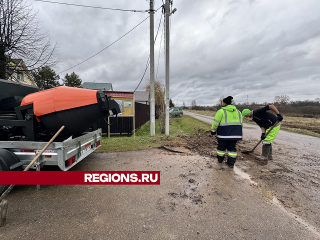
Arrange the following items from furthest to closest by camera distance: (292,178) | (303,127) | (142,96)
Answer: (142,96)
(303,127)
(292,178)

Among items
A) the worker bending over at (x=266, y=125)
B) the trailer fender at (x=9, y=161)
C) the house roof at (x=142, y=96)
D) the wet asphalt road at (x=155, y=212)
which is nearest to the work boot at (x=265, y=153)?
the worker bending over at (x=266, y=125)

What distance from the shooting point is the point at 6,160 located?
2.58m

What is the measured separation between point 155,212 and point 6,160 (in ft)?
8.32

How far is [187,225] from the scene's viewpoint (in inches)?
81.9

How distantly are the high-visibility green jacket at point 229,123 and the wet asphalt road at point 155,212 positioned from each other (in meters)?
0.98

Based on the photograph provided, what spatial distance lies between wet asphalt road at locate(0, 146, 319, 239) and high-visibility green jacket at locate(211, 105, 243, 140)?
3.21ft

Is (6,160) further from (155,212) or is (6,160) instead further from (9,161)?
(155,212)

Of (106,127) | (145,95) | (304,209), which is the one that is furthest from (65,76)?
(304,209)

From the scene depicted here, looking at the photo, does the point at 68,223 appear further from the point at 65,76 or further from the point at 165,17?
the point at 65,76

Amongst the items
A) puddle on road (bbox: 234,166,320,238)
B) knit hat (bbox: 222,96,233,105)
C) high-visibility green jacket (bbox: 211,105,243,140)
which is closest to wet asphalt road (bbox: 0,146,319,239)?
puddle on road (bbox: 234,166,320,238)

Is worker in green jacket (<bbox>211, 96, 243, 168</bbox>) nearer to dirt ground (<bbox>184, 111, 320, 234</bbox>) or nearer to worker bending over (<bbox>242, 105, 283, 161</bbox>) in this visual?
dirt ground (<bbox>184, 111, 320, 234</bbox>)

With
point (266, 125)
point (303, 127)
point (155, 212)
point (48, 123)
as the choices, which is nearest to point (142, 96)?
point (303, 127)

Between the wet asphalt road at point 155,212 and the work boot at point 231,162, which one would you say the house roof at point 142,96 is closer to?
the work boot at point 231,162

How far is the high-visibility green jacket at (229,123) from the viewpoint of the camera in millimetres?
3893
